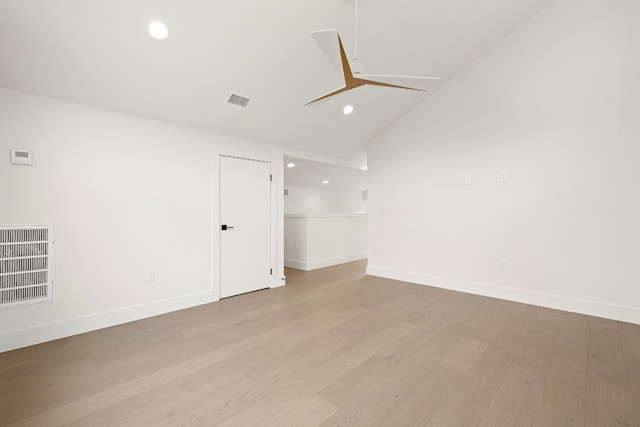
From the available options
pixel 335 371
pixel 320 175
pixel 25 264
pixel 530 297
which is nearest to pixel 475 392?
pixel 335 371

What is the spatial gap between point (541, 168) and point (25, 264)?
5.50 meters

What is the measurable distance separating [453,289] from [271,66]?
3826mm

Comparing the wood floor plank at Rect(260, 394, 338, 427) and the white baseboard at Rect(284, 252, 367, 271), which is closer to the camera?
the wood floor plank at Rect(260, 394, 338, 427)

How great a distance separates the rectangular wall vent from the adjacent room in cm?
1

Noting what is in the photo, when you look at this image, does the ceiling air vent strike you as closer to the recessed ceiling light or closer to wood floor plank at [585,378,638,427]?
the recessed ceiling light

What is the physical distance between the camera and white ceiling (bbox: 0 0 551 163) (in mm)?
2076

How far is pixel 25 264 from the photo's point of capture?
7.90ft

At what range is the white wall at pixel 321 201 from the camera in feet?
22.4

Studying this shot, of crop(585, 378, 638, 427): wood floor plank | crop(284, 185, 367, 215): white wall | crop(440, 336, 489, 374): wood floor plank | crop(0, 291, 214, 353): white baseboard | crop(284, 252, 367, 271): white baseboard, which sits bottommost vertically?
crop(585, 378, 638, 427): wood floor plank

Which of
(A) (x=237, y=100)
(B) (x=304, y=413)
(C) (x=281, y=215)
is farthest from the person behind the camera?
(C) (x=281, y=215)

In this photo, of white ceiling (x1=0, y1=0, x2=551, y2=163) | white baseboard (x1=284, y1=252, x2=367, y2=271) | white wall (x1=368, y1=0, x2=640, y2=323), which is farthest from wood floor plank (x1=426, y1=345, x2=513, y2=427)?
white baseboard (x1=284, y1=252, x2=367, y2=271)

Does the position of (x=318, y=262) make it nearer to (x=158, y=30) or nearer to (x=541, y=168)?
(x=541, y=168)

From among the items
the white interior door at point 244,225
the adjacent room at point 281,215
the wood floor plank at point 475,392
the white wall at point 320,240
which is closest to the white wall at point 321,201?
the white wall at point 320,240

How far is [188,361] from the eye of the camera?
2.14 metres
